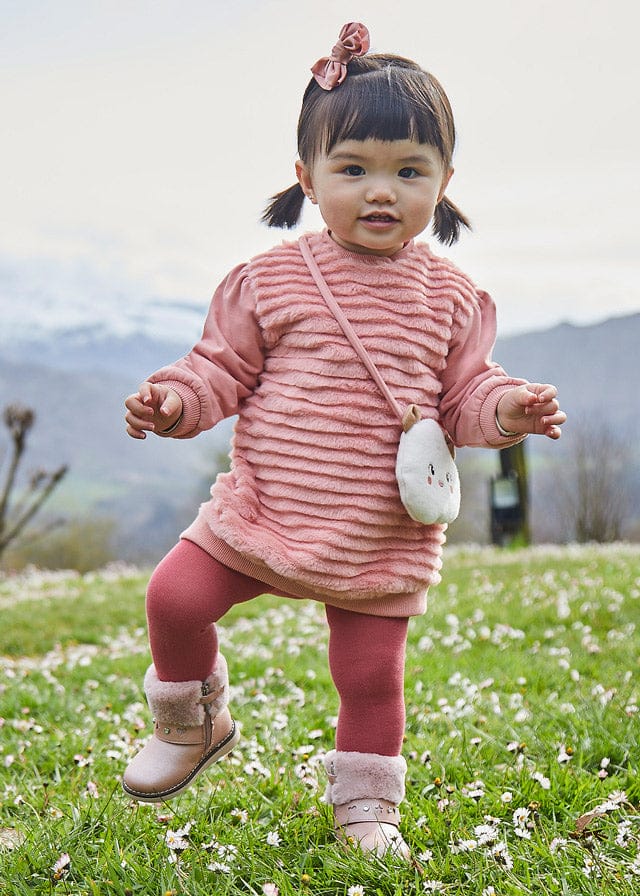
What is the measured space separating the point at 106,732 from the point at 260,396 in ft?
7.75

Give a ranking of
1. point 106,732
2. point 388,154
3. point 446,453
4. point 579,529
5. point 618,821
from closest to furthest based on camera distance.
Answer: point 388,154 < point 446,453 < point 618,821 < point 106,732 < point 579,529

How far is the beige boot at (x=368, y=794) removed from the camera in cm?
310

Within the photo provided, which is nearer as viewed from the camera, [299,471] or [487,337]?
[299,471]

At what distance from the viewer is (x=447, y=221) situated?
11.3 feet

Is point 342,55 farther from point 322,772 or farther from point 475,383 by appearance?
point 322,772

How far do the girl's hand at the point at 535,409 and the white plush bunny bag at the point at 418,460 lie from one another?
0.25m

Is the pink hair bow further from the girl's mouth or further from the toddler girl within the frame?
the girl's mouth

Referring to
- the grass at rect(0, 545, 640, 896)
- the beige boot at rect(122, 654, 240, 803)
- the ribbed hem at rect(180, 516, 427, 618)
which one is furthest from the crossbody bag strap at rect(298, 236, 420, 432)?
the grass at rect(0, 545, 640, 896)

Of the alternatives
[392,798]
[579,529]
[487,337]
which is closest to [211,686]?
[392,798]

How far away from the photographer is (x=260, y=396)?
10.5 feet

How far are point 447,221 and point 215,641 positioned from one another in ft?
5.47

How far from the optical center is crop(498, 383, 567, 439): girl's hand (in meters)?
2.88

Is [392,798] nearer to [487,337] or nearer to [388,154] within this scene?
[487,337]

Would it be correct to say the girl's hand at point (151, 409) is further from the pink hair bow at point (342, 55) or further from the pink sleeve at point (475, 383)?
the pink hair bow at point (342, 55)
